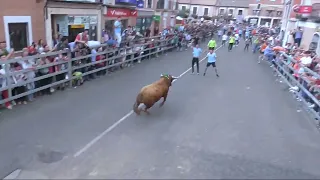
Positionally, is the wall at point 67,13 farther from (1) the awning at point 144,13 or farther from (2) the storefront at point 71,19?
(1) the awning at point 144,13

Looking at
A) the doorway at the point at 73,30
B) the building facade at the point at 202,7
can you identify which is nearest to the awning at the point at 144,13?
the doorway at the point at 73,30

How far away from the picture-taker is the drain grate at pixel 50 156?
5.57 m

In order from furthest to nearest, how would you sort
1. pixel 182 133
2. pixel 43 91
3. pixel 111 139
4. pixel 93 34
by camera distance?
pixel 93 34 < pixel 43 91 < pixel 182 133 < pixel 111 139

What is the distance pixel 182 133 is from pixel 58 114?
3.41m

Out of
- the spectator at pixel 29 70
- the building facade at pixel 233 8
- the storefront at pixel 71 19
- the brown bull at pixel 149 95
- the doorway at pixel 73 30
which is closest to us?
the brown bull at pixel 149 95

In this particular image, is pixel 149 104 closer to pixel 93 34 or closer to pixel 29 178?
pixel 29 178

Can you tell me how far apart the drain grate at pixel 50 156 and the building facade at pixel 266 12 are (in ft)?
222

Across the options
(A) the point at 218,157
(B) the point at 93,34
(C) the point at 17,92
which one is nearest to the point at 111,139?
(A) the point at 218,157

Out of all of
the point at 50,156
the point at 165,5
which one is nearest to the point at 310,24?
the point at 165,5

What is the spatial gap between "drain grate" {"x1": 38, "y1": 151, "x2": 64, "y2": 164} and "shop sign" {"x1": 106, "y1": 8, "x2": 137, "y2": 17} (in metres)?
15.4

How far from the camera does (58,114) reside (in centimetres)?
799

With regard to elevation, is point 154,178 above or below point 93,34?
below

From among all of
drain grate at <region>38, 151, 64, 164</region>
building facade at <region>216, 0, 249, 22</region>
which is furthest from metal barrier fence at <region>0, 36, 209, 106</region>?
building facade at <region>216, 0, 249, 22</region>

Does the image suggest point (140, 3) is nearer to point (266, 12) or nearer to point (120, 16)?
point (120, 16)
